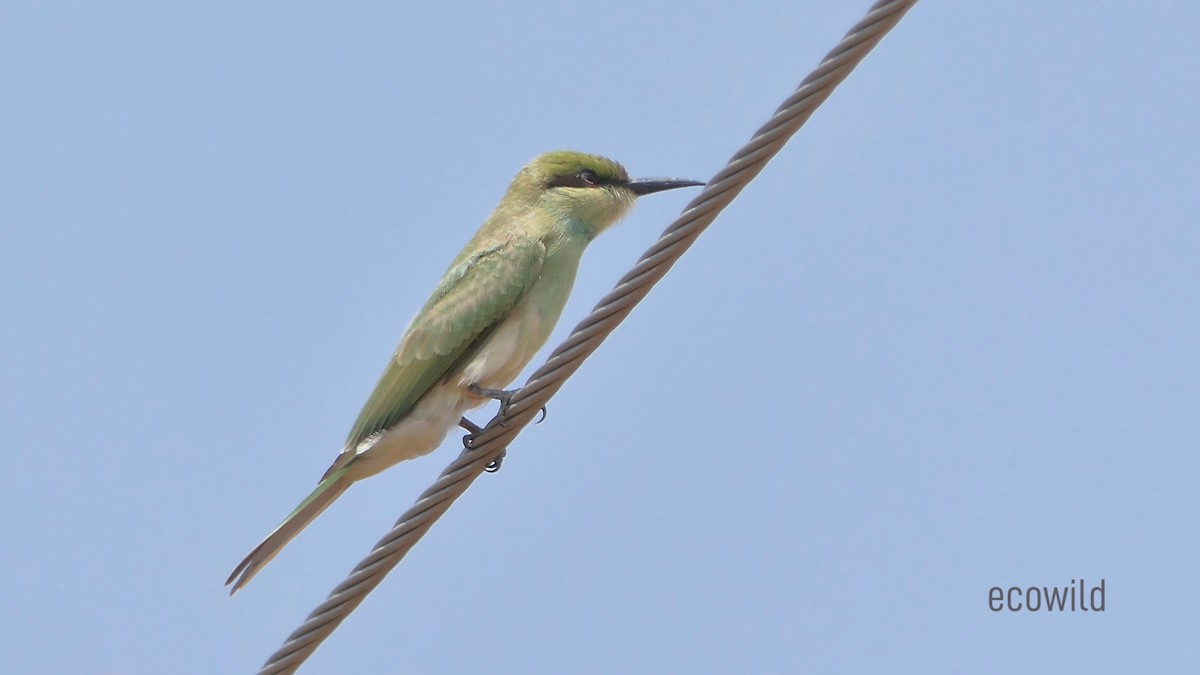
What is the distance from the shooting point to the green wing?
14.7ft

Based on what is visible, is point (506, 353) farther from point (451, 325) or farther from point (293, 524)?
point (293, 524)

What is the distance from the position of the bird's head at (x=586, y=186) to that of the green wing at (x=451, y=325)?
0.37 metres

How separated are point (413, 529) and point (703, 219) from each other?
931 mm

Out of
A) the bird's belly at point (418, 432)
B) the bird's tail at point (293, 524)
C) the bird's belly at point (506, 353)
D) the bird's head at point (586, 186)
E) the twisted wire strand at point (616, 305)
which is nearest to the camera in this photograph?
the twisted wire strand at point (616, 305)

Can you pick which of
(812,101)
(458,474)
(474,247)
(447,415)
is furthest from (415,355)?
(812,101)

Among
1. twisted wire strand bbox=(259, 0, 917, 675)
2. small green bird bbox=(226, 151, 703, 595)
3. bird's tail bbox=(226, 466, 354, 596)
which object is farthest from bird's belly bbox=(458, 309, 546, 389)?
twisted wire strand bbox=(259, 0, 917, 675)

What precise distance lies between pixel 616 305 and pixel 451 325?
158cm

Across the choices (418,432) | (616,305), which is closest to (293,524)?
(418,432)

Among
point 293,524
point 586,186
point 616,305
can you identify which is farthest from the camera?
point 586,186

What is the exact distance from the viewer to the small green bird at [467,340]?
172 inches

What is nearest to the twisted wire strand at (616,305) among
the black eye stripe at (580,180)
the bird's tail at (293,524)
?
the bird's tail at (293,524)

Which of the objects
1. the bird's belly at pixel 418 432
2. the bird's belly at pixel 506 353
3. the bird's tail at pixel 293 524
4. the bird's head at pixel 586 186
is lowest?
the bird's tail at pixel 293 524

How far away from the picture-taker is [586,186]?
17.2 feet

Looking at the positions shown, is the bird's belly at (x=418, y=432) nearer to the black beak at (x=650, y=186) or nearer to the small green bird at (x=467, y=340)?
the small green bird at (x=467, y=340)
